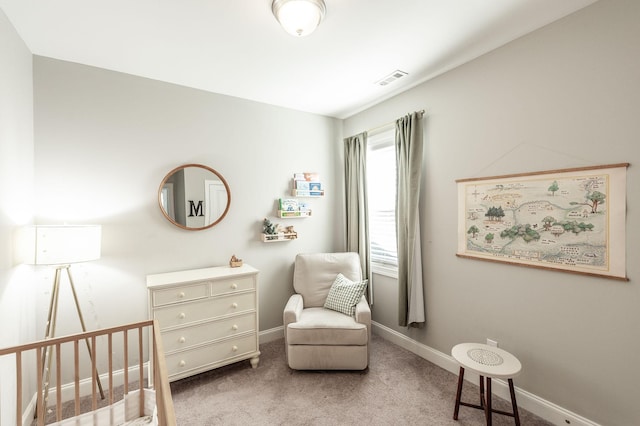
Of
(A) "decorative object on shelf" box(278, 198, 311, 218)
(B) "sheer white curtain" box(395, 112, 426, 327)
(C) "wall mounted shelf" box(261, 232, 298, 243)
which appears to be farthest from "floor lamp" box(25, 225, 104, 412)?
(B) "sheer white curtain" box(395, 112, 426, 327)

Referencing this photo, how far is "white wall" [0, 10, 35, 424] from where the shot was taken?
166 centimetres

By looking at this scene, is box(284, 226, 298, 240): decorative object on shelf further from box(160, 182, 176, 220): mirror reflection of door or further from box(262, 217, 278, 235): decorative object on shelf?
box(160, 182, 176, 220): mirror reflection of door

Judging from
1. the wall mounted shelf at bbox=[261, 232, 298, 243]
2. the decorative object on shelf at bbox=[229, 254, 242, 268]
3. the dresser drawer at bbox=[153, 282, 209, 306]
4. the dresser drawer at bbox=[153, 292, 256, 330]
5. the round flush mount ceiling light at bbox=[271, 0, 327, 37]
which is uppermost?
the round flush mount ceiling light at bbox=[271, 0, 327, 37]

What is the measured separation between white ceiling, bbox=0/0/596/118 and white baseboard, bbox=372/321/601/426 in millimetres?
2460

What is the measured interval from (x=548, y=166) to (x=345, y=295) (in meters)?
1.88

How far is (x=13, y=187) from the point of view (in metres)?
1.80

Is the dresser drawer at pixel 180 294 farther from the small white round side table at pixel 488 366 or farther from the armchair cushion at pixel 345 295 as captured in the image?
the small white round side table at pixel 488 366

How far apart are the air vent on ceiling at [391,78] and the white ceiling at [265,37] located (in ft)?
0.17

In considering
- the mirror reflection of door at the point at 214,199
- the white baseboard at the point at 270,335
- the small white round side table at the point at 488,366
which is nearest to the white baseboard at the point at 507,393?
the small white round side table at the point at 488,366

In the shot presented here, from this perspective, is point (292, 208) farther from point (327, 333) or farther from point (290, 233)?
point (327, 333)

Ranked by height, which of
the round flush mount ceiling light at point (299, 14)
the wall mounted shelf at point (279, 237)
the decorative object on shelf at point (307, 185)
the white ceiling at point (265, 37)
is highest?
the white ceiling at point (265, 37)

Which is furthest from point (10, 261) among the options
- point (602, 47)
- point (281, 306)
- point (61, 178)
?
point (602, 47)

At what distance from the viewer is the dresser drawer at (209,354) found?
227 cm

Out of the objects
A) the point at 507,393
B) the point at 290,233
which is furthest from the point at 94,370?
the point at 507,393
